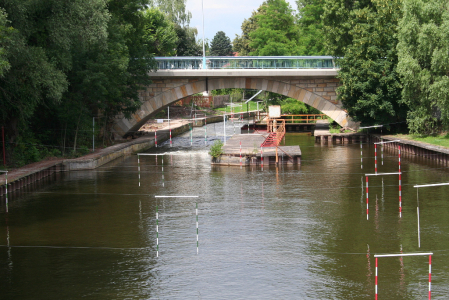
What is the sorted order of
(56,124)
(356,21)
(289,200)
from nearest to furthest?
(289,200) < (56,124) < (356,21)

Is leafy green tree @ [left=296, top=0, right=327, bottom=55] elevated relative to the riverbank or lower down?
elevated

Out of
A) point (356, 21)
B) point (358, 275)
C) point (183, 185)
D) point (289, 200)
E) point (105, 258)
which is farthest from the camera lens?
point (356, 21)

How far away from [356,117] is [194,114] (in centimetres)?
2986

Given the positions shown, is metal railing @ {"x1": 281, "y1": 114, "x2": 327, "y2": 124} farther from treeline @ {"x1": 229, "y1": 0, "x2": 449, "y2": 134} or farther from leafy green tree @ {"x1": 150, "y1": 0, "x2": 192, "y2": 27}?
leafy green tree @ {"x1": 150, "y1": 0, "x2": 192, "y2": 27}

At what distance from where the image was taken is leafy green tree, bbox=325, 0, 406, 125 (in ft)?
125

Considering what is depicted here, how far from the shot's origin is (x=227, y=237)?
15.5 metres

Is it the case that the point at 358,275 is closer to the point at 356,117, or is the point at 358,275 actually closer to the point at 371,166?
the point at 371,166

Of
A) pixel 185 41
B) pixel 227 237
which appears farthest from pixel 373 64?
pixel 185 41

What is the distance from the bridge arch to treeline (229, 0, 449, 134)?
218 centimetres

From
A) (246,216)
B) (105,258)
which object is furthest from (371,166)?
(105,258)

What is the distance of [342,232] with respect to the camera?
51.9 ft

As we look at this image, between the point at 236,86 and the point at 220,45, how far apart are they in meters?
62.6

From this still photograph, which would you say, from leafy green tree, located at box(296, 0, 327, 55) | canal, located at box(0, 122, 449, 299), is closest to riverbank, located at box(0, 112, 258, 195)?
canal, located at box(0, 122, 449, 299)

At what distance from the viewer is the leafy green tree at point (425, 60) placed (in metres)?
31.4
